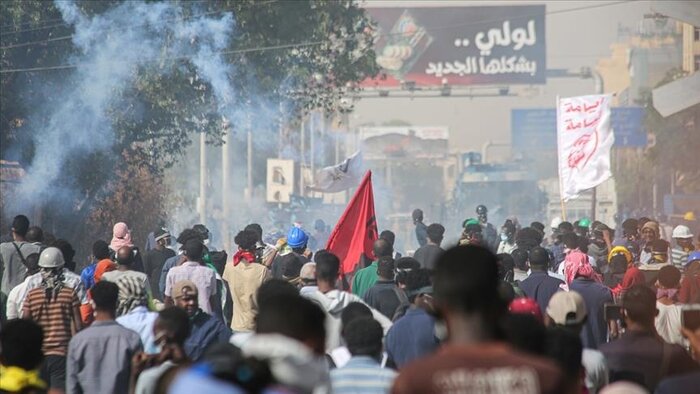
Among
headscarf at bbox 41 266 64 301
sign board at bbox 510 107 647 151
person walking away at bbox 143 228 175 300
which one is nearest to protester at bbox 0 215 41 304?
person walking away at bbox 143 228 175 300

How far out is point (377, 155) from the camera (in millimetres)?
115562

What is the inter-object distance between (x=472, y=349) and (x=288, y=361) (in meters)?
0.51

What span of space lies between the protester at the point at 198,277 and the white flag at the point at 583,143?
8.71 metres

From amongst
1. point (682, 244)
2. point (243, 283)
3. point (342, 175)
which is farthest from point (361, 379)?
point (342, 175)

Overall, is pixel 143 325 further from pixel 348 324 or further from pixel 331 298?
pixel 348 324

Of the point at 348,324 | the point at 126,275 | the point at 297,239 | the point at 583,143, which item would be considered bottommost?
the point at 348,324

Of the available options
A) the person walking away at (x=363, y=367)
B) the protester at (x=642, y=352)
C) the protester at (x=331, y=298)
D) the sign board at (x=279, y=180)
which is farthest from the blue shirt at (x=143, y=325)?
the sign board at (x=279, y=180)

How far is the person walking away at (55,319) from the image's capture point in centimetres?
886

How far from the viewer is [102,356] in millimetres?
7305

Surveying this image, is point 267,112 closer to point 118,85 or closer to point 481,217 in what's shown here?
point 118,85

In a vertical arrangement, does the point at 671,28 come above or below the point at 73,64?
above

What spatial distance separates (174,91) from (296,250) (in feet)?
57.2

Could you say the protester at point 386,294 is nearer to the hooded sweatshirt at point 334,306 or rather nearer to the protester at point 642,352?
the hooded sweatshirt at point 334,306

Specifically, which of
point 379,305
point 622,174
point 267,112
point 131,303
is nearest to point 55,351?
point 131,303
